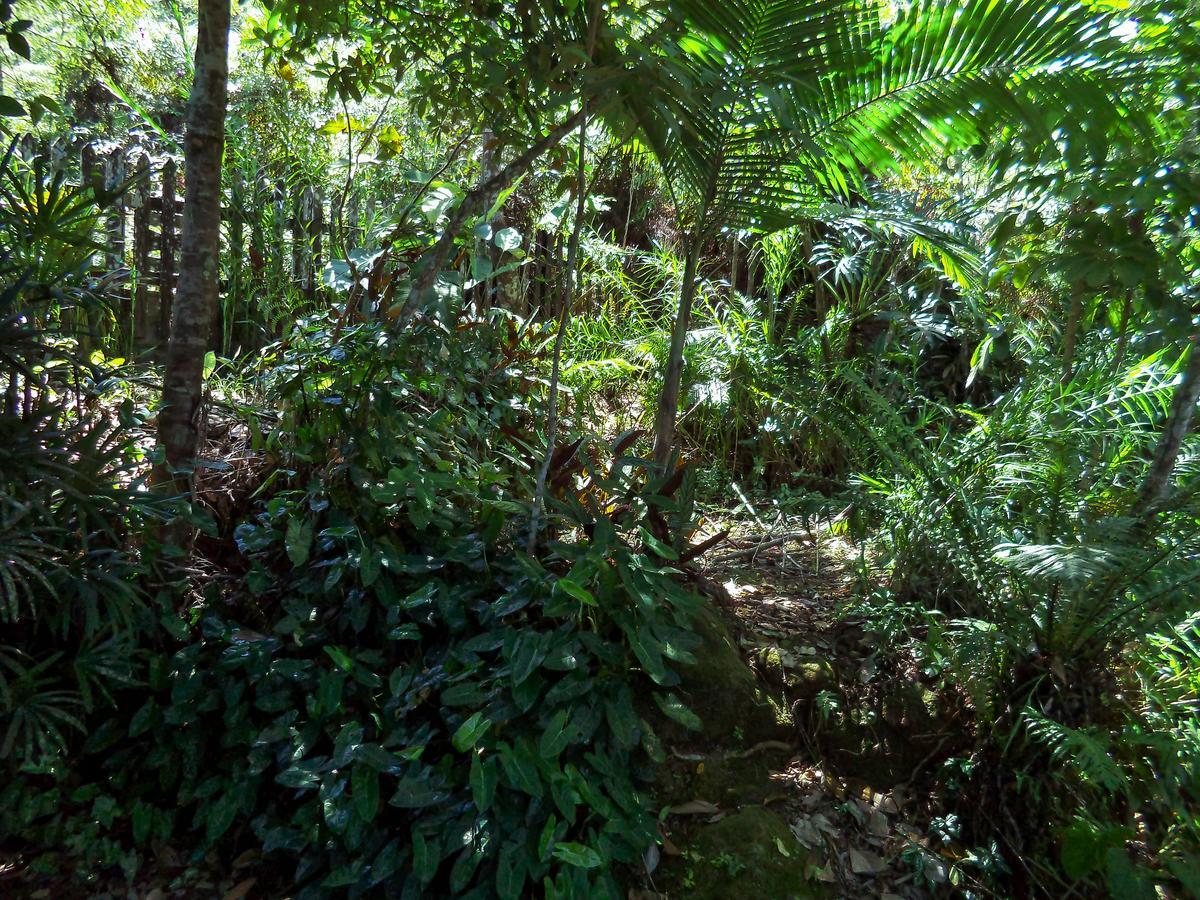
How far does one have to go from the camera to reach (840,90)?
2.68 metres

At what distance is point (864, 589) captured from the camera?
293 centimetres

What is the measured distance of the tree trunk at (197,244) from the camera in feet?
7.25

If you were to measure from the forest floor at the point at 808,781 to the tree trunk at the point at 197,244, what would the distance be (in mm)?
1745

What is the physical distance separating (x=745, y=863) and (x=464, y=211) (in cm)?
204

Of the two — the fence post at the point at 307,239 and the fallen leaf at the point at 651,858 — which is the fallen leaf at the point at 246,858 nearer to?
the fallen leaf at the point at 651,858

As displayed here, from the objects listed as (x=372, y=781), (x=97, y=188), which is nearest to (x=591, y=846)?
(x=372, y=781)

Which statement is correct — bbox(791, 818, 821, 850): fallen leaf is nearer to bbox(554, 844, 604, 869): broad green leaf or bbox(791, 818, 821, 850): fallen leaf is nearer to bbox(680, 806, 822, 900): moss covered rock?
bbox(680, 806, 822, 900): moss covered rock

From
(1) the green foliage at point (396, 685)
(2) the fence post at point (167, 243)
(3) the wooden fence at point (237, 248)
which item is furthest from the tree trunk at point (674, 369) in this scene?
(2) the fence post at point (167, 243)

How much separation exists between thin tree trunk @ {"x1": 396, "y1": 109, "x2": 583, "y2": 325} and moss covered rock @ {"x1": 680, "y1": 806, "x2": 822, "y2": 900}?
1.78 meters

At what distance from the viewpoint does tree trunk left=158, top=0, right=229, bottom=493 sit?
2.21 metres

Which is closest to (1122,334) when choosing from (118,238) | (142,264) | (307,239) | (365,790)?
(365,790)

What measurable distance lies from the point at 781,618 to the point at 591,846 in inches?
51.0

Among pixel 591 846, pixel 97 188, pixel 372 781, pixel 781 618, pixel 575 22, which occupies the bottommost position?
pixel 591 846

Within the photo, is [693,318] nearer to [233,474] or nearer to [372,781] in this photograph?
[233,474]
